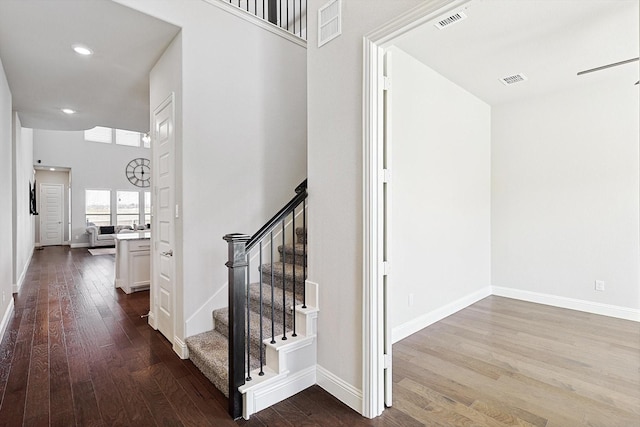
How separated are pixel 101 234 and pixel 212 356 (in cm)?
1114

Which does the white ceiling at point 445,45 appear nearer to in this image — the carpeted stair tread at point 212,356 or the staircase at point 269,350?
the staircase at point 269,350

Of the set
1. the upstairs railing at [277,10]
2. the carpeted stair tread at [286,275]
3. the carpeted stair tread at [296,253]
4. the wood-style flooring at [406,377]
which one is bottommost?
the wood-style flooring at [406,377]

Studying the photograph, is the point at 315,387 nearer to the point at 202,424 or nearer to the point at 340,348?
the point at 340,348

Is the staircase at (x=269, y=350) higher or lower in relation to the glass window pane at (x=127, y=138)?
lower

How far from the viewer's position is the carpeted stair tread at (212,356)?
2279 mm

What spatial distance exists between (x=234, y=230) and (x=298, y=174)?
1.01 meters

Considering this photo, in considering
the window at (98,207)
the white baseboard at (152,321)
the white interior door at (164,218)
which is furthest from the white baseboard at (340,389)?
the window at (98,207)

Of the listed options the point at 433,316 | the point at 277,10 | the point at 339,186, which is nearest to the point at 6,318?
the point at 339,186

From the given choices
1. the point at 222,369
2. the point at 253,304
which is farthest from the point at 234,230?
the point at 222,369

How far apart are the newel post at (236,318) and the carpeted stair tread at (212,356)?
21 centimetres

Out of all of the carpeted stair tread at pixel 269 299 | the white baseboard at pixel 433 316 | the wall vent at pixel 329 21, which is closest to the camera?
the wall vent at pixel 329 21

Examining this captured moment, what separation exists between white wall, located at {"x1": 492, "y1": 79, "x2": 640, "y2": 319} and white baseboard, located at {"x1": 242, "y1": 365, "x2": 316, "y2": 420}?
3707 mm

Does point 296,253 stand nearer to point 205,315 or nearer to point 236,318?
point 205,315

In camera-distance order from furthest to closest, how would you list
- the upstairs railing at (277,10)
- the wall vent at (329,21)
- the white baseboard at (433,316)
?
the upstairs railing at (277,10) < the white baseboard at (433,316) < the wall vent at (329,21)
